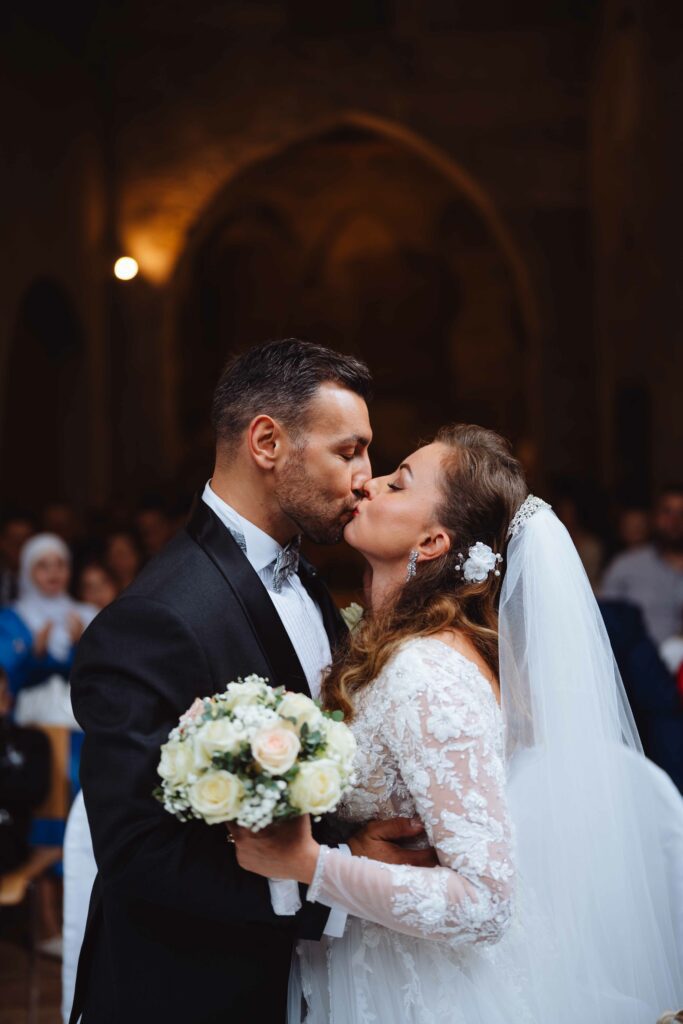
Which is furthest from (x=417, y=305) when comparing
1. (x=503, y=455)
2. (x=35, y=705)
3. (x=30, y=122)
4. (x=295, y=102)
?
(x=503, y=455)

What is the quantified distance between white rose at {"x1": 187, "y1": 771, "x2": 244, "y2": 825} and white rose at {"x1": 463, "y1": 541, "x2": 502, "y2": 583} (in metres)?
0.76

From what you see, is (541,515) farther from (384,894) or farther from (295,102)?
(295,102)

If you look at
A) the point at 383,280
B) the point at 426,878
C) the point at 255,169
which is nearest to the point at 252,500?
the point at 426,878

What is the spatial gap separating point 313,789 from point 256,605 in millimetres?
546

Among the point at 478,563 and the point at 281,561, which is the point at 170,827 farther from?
the point at 478,563

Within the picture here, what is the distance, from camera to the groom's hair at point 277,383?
91.0 inches

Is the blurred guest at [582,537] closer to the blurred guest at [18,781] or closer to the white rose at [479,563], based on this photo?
the blurred guest at [18,781]

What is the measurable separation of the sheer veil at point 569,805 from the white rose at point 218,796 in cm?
72

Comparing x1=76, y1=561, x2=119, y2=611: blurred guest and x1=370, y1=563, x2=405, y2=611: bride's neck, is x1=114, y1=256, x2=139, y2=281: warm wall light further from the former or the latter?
x1=370, y1=563, x2=405, y2=611: bride's neck

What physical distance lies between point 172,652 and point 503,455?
32.6 inches

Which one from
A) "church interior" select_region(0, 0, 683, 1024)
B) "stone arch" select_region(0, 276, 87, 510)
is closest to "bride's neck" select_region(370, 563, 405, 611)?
"church interior" select_region(0, 0, 683, 1024)

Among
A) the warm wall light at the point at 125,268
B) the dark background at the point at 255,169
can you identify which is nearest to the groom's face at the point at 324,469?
the dark background at the point at 255,169

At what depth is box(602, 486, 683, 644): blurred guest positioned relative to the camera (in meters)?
6.84

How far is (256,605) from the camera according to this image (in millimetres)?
2191
